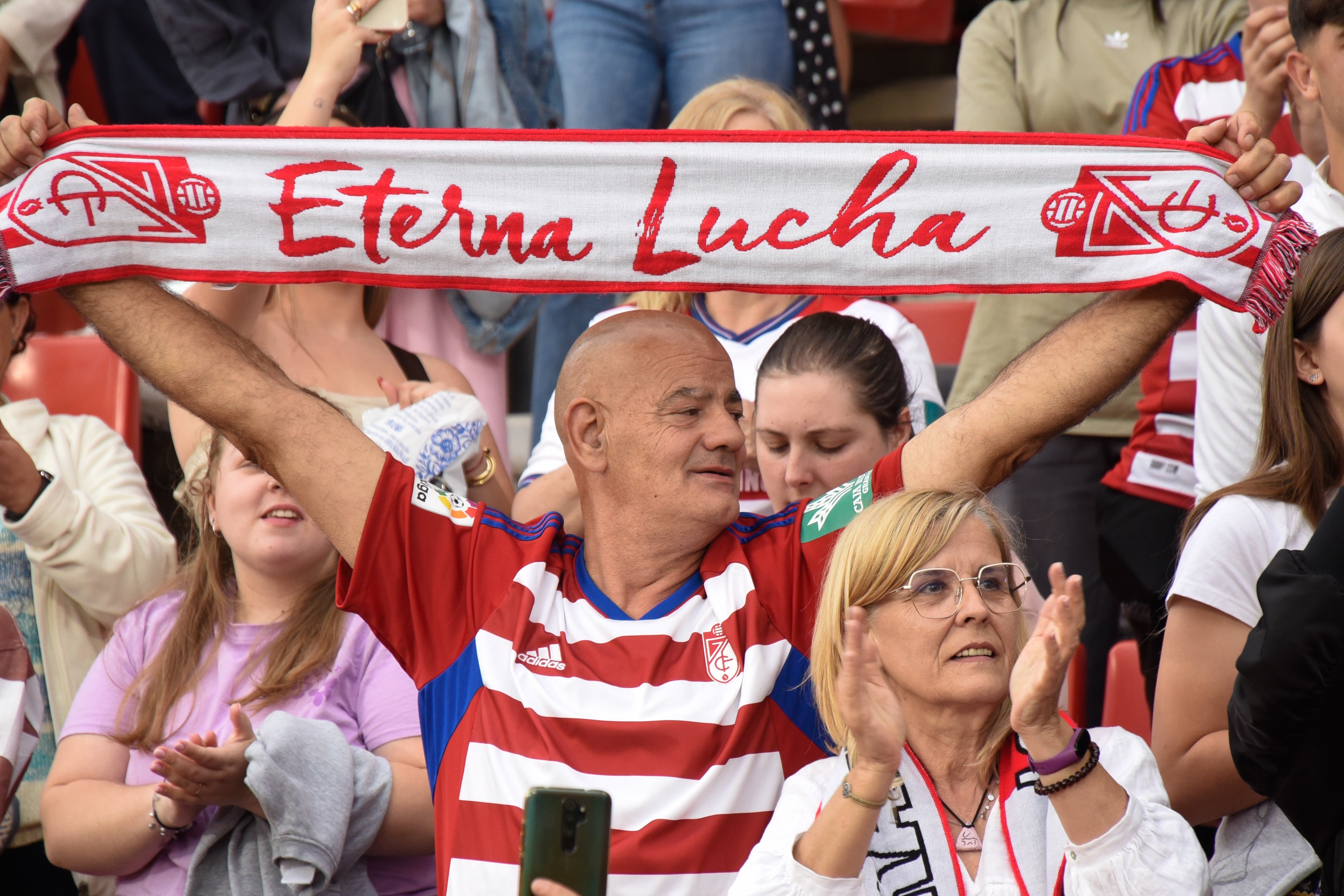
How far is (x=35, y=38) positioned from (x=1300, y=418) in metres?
3.66

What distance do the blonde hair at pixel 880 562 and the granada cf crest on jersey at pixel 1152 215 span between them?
0.50 meters

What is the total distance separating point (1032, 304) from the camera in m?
3.94

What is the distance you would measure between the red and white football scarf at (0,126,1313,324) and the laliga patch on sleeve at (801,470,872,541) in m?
0.34

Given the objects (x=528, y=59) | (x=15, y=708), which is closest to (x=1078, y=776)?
(x=15, y=708)

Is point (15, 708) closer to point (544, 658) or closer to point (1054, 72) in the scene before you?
point (544, 658)

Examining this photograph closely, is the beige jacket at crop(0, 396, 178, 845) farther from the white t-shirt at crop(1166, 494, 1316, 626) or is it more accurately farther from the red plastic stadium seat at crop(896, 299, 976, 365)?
the red plastic stadium seat at crop(896, 299, 976, 365)

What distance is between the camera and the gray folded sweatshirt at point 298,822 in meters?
2.53

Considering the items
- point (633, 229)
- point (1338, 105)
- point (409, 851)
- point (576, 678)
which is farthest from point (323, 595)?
point (1338, 105)

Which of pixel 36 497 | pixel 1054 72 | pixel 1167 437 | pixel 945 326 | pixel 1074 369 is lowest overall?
pixel 945 326

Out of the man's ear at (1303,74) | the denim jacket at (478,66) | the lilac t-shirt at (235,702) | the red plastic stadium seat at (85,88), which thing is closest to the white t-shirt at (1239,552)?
the man's ear at (1303,74)

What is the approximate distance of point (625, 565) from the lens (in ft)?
7.96

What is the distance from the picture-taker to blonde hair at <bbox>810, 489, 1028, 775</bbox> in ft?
7.00

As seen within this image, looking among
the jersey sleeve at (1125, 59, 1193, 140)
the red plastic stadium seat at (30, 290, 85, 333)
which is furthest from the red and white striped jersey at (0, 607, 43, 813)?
the jersey sleeve at (1125, 59, 1193, 140)

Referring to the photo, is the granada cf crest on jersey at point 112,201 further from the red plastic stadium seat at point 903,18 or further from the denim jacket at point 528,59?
the red plastic stadium seat at point 903,18
